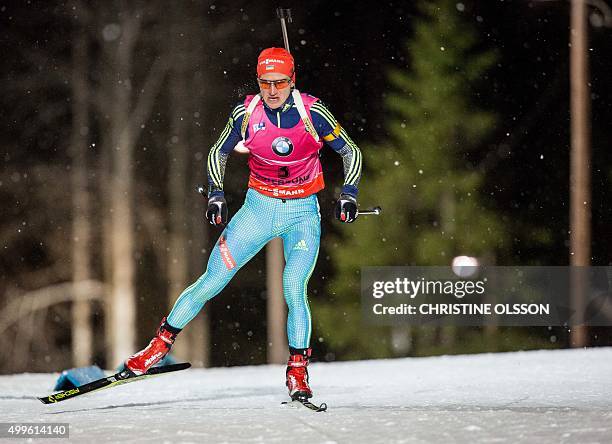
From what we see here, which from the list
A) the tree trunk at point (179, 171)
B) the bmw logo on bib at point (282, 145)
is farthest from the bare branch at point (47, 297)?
the bmw logo on bib at point (282, 145)

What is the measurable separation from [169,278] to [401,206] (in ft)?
13.8

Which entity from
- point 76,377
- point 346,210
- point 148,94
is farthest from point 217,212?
point 148,94

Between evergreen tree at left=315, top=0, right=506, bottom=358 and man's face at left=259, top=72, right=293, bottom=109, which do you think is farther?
evergreen tree at left=315, top=0, right=506, bottom=358

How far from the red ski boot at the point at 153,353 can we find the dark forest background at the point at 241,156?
9.37 meters

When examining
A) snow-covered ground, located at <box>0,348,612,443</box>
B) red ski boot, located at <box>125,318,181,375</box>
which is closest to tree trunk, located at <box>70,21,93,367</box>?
snow-covered ground, located at <box>0,348,612,443</box>

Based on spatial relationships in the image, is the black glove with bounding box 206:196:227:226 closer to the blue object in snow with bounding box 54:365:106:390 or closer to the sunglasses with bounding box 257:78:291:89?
the sunglasses with bounding box 257:78:291:89

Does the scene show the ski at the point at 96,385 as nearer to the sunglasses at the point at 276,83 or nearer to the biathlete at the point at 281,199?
the biathlete at the point at 281,199

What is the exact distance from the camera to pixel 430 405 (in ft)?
16.5

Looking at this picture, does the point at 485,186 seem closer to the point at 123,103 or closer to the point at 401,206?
the point at 401,206

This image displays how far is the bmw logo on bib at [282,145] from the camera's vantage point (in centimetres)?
525

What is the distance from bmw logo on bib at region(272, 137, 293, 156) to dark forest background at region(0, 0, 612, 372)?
947 cm

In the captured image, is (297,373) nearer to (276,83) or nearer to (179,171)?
(276,83)

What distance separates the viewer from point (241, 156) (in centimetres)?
1485

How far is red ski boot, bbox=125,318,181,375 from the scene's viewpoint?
17.4ft
